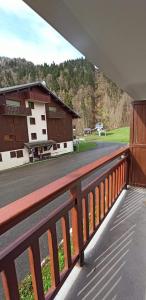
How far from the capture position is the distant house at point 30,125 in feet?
39.9

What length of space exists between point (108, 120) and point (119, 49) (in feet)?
135

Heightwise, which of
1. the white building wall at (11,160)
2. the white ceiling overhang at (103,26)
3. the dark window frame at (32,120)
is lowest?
the white building wall at (11,160)

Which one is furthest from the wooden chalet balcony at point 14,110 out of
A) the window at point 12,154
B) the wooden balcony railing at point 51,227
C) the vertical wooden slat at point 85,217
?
the vertical wooden slat at point 85,217

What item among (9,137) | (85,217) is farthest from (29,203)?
(9,137)

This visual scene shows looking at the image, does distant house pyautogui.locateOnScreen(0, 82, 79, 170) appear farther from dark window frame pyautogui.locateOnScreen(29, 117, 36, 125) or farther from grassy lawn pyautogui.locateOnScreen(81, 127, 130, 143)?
grassy lawn pyautogui.locateOnScreen(81, 127, 130, 143)

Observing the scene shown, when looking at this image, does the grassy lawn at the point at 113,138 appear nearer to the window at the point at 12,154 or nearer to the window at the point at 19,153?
the window at the point at 19,153

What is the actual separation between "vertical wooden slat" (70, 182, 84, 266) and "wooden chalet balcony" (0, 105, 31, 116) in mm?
11527

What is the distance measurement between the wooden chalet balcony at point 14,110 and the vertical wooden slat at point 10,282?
12.0 metres

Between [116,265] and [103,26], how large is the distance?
6.27ft

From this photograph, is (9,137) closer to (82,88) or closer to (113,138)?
(113,138)

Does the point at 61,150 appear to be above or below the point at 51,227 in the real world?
below

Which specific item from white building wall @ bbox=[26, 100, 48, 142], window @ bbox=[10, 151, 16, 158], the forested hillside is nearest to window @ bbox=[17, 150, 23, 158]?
window @ bbox=[10, 151, 16, 158]

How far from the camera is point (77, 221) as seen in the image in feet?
4.85

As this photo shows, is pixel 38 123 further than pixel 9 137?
Yes
